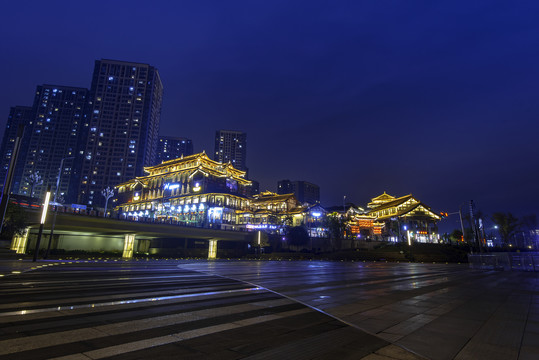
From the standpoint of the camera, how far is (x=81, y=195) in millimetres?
137125

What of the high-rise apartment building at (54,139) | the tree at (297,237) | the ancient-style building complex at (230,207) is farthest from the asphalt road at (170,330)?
the high-rise apartment building at (54,139)

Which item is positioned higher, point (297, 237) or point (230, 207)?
point (230, 207)

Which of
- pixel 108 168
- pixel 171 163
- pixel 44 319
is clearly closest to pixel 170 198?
pixel 171 163

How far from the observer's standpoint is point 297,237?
72562mm

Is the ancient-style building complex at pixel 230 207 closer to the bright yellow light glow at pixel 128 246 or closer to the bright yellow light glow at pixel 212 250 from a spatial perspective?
the bright yellow light glow at pixel 212 250

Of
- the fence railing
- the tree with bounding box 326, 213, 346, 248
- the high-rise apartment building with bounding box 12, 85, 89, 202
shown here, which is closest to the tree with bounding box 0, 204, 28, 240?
the fence railing

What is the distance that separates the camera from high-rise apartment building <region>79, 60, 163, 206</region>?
463 feet

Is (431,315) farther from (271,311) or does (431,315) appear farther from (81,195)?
(81,195)

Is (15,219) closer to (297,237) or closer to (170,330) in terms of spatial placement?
(170,330)

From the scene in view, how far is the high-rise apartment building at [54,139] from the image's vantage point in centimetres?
15300

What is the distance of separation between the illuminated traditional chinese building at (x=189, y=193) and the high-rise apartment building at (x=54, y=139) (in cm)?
7319

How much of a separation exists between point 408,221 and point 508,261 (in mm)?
62774

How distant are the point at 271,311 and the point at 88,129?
16896 cm

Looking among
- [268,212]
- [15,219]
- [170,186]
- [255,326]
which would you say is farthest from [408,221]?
[255,326]
